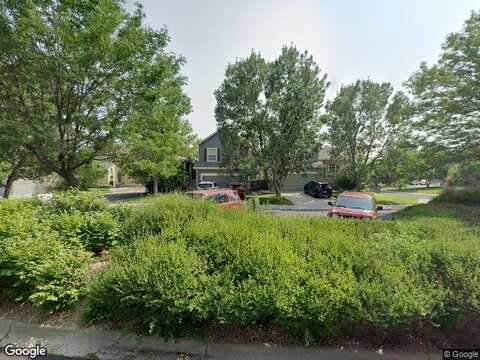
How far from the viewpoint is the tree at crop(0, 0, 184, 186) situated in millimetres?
7273

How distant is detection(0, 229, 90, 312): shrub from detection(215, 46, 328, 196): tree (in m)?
16.4

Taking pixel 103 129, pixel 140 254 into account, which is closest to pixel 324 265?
pixel 140 254

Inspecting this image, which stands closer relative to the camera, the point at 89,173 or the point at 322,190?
the point at 89,173

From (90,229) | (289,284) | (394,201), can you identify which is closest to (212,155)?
(394,201)

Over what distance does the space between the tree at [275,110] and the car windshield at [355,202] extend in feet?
32.9

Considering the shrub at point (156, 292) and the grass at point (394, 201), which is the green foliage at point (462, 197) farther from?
the shrub at point (156, 292)

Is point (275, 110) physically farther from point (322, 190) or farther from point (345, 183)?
point (345, 183)

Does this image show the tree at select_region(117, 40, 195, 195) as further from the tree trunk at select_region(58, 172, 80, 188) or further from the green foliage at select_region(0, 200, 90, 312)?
the green foliage at select_region(0, 200, 90, 312)

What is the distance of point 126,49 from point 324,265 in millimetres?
9189

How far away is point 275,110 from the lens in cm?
1806

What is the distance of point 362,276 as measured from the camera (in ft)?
8.17

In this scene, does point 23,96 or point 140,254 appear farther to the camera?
point 23,96

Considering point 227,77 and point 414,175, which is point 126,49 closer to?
point 227,77

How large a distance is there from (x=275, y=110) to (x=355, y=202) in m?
11.7
